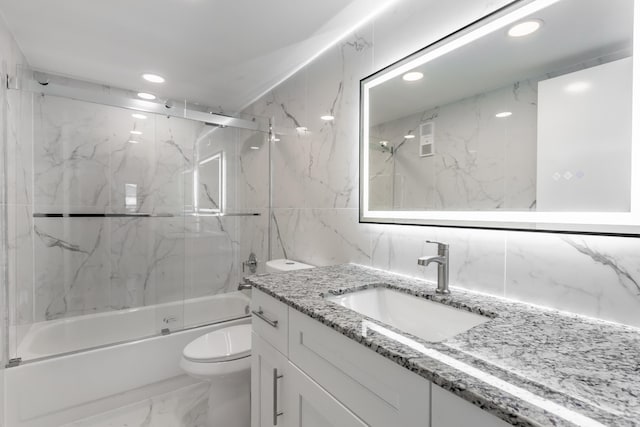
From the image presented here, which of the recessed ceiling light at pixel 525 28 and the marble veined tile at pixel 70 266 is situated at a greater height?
the recessed ceiling light at pixel 525 28

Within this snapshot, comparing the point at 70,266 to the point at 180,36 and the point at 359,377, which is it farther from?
the point at 359,377

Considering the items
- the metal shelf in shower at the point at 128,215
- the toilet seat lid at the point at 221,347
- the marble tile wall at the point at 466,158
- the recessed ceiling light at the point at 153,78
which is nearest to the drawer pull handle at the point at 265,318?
the toilet seat lid at the point at 221,347

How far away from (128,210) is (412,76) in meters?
2.46

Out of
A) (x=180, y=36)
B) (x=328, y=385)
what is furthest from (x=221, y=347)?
(x=180, y=36)

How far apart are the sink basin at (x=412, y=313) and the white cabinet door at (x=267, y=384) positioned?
1.10 ft

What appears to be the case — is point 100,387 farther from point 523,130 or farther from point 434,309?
point 523,130

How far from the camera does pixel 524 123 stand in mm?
973

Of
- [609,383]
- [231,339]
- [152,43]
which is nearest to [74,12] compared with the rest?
[152,43]

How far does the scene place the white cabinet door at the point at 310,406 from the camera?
81 cm

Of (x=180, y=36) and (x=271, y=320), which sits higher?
(x=180, y=36)

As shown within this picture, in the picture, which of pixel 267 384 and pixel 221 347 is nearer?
pixel 267 384

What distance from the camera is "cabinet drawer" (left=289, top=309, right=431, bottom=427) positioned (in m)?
0.62

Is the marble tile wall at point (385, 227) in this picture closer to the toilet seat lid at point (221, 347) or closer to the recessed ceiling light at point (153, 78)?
the toilet seat lid at point (221, 347)

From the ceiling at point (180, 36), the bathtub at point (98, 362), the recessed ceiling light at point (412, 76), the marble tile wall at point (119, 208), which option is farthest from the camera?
the marble tile wall at point (119, 208)
